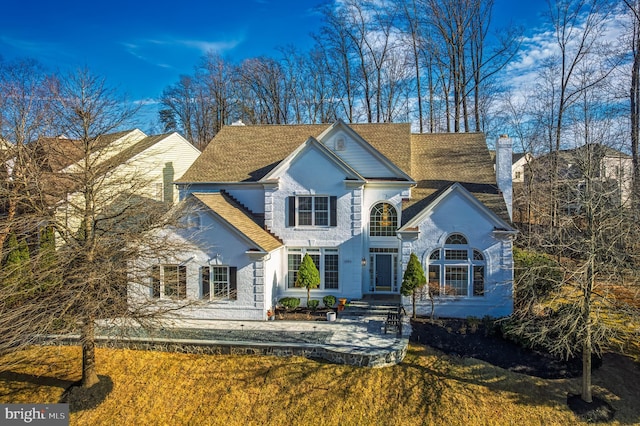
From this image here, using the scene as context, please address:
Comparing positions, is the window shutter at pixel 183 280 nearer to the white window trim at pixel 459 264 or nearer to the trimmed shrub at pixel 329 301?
the trimmed shrub at pixel 329 301

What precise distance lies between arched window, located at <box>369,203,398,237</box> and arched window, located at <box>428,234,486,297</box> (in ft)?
9.36

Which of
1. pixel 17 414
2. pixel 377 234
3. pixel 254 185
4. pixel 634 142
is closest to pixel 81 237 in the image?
pixel 17 414

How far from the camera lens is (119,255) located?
11289 mm

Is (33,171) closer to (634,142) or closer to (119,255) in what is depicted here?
(119,255)

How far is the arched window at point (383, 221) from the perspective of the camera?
19.1 m

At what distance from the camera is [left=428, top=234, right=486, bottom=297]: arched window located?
54.1ft

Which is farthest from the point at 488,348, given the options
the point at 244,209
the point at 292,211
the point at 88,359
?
the point at 88,359

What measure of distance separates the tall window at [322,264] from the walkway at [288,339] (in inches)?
101

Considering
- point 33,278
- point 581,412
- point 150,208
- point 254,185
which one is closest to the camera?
point 33,278

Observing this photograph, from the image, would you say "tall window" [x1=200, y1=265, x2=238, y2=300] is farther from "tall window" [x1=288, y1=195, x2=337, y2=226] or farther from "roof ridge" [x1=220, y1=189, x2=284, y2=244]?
"tall window" [x1=288, y1=195, x2=337, y2=226]

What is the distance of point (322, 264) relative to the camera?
18.5 metres

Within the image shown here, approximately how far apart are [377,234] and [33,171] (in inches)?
548

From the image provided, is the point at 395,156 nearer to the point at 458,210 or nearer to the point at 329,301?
the point at 458,210

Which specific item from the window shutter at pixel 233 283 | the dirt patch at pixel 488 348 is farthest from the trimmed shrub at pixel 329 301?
the window shutter at pixel 233 283
